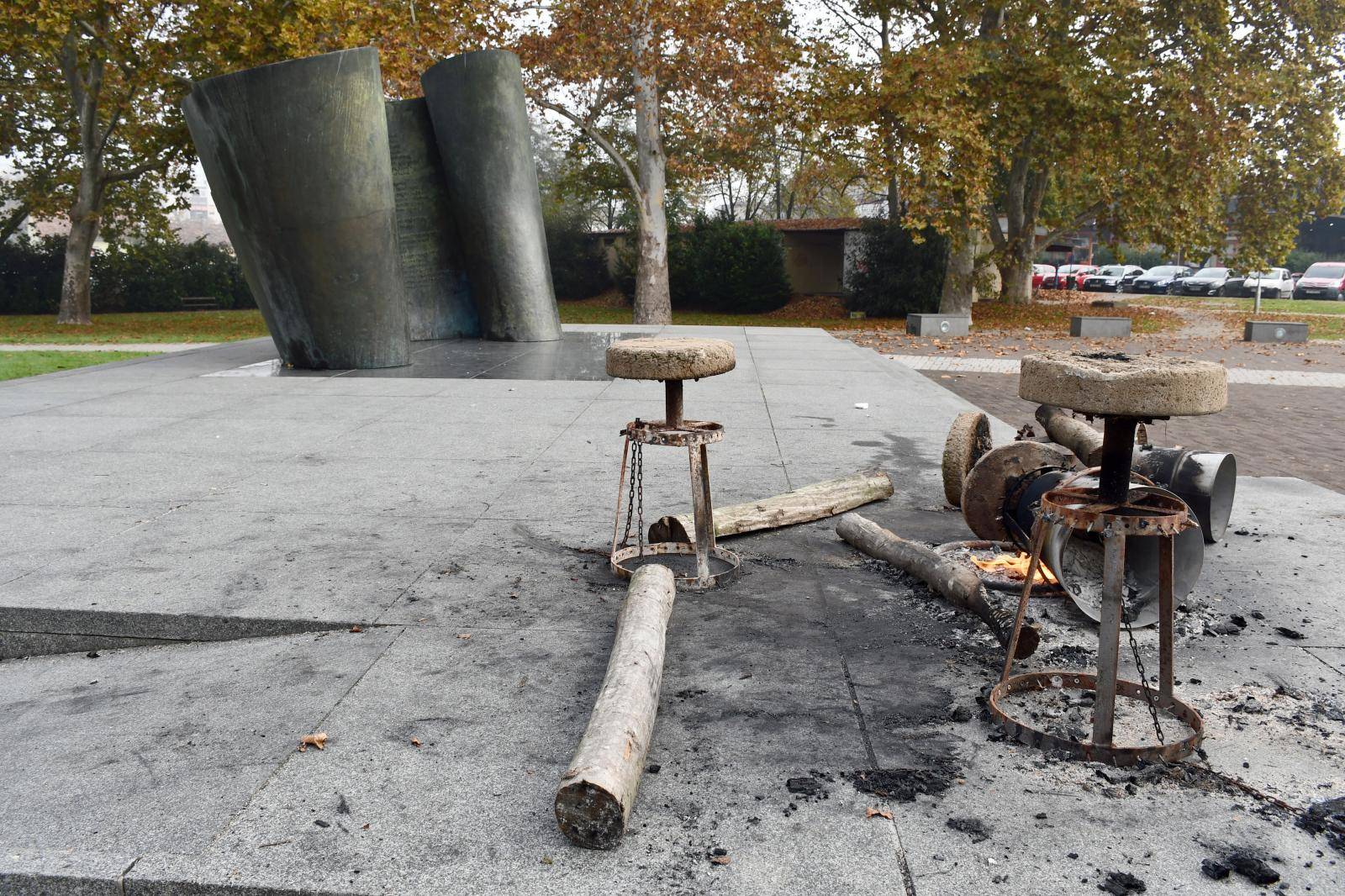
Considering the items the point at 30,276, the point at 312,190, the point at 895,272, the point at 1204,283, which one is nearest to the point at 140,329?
the point at 30,276

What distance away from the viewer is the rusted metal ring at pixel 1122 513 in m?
2.73

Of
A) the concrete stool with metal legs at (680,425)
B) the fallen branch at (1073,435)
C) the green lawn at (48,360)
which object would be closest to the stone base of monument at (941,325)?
the green lawn at (48,360)

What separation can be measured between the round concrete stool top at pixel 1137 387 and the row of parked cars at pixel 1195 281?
4035 centimetres

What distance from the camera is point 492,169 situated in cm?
1242

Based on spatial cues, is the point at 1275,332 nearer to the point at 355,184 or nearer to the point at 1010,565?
the point at 355,184

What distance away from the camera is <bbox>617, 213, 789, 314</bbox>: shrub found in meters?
33.4

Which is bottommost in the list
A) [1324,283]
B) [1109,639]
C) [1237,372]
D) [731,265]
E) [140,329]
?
[1237,372]

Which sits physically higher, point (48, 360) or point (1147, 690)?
point (48, 360)

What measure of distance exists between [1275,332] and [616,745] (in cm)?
2293

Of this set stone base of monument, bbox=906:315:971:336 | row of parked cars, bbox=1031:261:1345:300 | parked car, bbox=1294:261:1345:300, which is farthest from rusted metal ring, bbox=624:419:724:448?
parked car, bbox=1294:261:1345:300

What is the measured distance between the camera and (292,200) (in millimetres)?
9922

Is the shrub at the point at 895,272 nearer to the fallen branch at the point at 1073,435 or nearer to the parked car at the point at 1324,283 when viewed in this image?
the parked car at the point at 1324,283

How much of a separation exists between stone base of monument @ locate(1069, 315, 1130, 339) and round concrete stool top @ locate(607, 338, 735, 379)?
20698 millimetres

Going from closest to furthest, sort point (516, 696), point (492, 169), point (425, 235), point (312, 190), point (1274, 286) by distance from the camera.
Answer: point (516, 696) < point (312, 190) < point (492, 169) < point (425, 235) < point (1274, 286)
